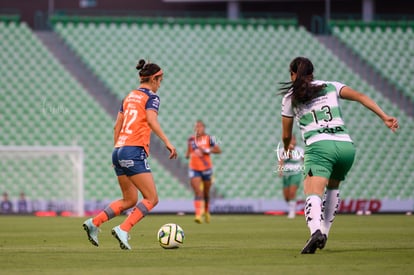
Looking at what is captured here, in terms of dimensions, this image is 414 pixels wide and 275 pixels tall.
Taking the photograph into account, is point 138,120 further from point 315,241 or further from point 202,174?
point 202,174

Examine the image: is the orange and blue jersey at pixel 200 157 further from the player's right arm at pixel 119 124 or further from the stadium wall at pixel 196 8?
the stadium wall at pixel 196 8

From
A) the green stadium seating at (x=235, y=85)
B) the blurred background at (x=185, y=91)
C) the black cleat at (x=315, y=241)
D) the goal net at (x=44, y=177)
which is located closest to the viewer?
the black cleat at (x=315, y=241)

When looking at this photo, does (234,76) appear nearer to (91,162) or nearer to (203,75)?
(203,75)

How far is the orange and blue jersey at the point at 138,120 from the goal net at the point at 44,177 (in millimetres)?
15745

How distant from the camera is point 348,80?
33156mm

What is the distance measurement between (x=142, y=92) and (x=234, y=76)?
69.5 ft

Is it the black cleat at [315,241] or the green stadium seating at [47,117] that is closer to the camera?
the black cleat at [315,241]

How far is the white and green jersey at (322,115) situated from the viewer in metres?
10.6

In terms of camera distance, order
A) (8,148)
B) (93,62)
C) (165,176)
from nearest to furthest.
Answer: (8,148)
(165,176)
(93,62)

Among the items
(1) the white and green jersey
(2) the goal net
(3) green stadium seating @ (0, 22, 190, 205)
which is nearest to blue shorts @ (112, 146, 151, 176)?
(1) the white and green jersey

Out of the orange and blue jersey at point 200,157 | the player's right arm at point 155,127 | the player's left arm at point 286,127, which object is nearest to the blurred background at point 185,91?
the orange and blue jersey at point 200,157

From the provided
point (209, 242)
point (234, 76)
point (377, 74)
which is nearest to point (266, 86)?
point (234, 76)

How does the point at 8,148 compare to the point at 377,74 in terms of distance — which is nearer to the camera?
the point at 8,148

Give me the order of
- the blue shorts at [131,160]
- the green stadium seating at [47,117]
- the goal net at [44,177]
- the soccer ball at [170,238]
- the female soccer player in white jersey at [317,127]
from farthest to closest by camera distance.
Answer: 1. the green stadium seating at [47,117]
2. the goal net at [44,177]
3. the soccer ball at [170,238]
4. the blue shorts at [131,160]
5. the female soccer player in white jersey at [317,127]
